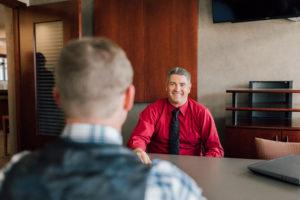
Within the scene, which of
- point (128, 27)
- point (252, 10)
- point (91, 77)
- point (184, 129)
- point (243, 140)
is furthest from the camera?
point (128, 27)

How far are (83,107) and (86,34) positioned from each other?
3.37 m

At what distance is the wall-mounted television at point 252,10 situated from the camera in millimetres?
2680

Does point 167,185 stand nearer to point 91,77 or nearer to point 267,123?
point 91,77

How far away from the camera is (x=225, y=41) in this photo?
3.10m

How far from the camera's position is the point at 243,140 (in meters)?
2.56

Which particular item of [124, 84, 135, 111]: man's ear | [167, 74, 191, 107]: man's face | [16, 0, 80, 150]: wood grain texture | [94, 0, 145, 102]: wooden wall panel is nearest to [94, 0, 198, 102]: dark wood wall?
[94, 0, 145, 102]: wooden wall panel

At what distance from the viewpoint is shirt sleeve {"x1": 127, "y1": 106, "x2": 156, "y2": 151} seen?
190 centimetres

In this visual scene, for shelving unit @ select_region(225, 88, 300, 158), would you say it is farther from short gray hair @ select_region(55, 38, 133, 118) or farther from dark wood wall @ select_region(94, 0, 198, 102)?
short gray hair @ select_region(55, 38, 133, 118)

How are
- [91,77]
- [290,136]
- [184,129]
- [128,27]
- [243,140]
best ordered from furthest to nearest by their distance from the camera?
1. [128,27]
2. [243,140]
3. [290,136]
4. [184,129]
5. [91,77]

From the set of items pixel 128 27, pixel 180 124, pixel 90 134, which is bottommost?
pixel 180 124

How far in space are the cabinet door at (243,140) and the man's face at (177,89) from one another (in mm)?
711

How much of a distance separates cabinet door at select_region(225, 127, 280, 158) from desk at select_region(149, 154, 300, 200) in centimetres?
122

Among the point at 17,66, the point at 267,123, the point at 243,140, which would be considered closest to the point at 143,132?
the point at 243,140

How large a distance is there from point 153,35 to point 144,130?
1686 millimetres
